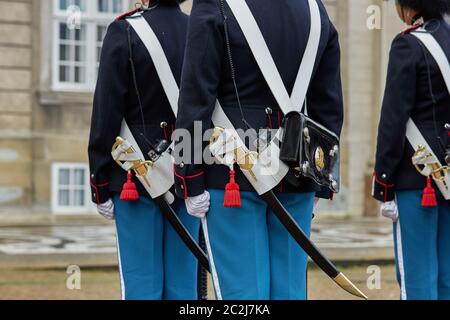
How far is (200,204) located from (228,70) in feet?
1.64

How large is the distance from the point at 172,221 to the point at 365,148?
11610 millimetres

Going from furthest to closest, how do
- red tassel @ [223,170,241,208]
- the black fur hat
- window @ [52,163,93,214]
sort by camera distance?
window @ [52,163,93,214] → the black fur hat → red tassel @ [223,170,241,208]

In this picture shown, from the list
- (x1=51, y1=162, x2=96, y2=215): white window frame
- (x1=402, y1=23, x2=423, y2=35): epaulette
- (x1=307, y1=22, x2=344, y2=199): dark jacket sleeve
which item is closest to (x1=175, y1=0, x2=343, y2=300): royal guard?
(x1=307, y1=22, x2=344, y2=199): dark jacket sleeve

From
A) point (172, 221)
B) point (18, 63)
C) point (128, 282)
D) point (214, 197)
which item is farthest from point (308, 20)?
point (18, 63)

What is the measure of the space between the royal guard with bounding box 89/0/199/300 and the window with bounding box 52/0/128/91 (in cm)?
1081

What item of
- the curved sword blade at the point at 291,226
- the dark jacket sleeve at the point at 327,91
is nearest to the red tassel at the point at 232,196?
the curved sword blade at the point at 291,226

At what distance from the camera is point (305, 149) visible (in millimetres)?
4074

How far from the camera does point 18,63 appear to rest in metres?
15.4

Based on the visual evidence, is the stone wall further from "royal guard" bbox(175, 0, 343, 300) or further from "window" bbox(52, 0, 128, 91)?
"royal guard" bbox(175, 0, 343, 300)

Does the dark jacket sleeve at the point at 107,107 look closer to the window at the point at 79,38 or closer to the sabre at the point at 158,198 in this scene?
the sabre at the point at 158,198

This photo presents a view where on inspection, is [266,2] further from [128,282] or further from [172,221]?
[128,282]

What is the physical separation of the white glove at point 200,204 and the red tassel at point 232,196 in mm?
88

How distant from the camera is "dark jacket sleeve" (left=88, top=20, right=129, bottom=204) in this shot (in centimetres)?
484

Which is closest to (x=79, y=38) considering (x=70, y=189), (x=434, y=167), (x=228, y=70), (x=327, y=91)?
(x=70, y=189)
